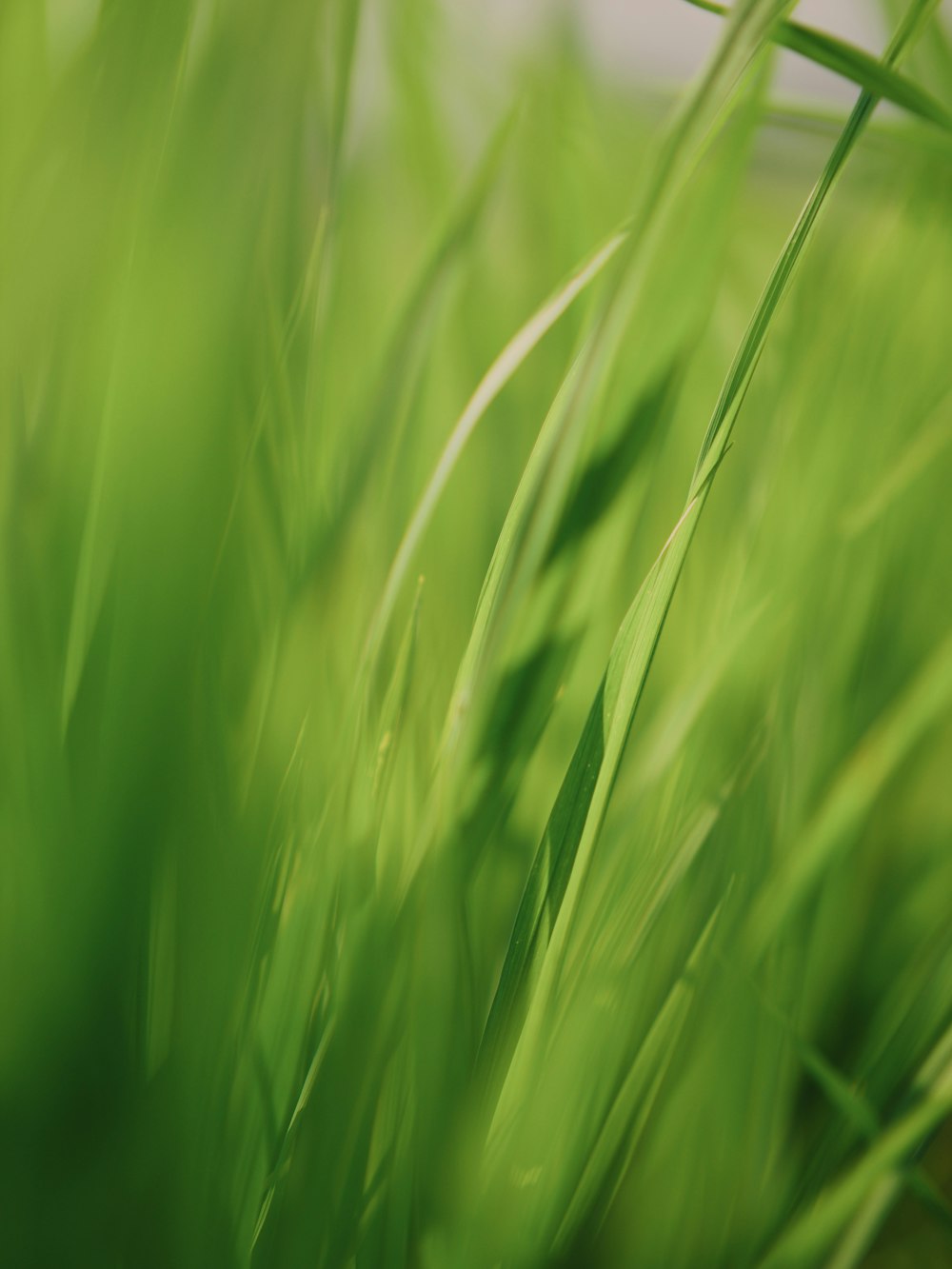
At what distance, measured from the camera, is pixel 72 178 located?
169mm

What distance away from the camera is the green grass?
0.18 meters

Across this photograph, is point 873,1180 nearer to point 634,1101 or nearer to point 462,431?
point 634,1101

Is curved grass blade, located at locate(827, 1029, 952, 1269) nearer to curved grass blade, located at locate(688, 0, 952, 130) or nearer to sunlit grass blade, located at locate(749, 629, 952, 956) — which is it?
sunlit grass blade, located at locate(749, 629, 952, 956)

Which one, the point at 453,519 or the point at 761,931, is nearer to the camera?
the point at 761,931

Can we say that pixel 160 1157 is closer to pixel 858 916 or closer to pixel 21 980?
pixel 21 980

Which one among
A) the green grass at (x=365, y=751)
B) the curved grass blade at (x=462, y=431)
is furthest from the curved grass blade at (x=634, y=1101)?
the curved grass blade at (x=462, y=431)

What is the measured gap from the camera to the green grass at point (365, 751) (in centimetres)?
18

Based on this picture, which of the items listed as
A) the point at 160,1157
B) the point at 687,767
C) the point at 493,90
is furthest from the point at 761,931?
the point at 493,90

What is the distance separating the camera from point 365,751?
0.68ft

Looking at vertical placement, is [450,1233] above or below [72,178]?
below

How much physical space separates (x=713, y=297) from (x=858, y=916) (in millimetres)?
204

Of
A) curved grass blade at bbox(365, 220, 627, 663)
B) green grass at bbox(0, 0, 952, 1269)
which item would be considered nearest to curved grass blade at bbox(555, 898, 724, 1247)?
green grass at bbox(0, 0, 952, 1269)

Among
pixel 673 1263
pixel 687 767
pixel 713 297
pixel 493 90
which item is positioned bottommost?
pixel 673 1263

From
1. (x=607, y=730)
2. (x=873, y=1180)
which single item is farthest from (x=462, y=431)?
(x=873, y=1180)
